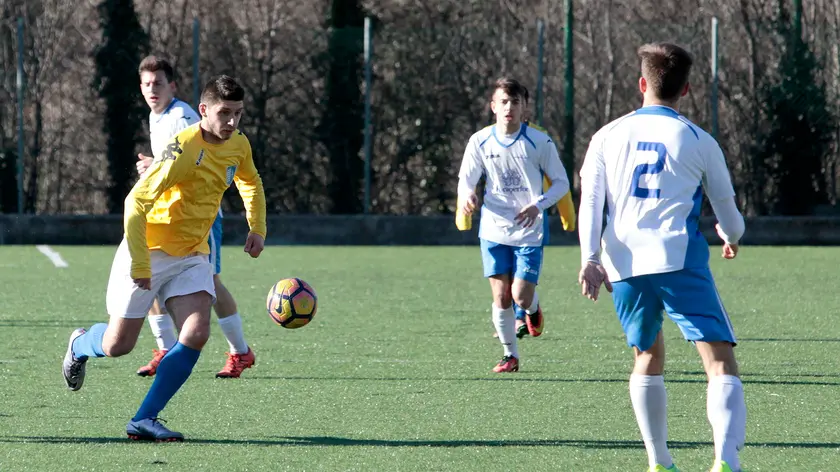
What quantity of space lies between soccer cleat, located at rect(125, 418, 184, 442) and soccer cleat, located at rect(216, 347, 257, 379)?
1.85 meters

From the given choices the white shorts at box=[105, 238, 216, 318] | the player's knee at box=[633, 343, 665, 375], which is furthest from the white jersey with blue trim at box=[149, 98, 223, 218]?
the player's knee at box=[633, 343, 665, 375]

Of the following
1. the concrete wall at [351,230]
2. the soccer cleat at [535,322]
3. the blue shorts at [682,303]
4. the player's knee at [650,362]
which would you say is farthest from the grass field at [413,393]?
the concrete wall at [351,230]

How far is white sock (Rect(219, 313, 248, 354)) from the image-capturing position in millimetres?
7645

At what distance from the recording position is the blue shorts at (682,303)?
4.79 meters

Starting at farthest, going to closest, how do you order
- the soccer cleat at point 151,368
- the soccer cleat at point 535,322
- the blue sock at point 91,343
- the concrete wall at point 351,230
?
the concrete wall at point 351,230, the soccer cleat at point 535,322, the soccer cleat at point 151,368, the blue sock at point 91,343

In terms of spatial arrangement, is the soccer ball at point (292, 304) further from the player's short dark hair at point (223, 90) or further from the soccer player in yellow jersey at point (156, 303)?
the player's short dark hair at point (223, 90)

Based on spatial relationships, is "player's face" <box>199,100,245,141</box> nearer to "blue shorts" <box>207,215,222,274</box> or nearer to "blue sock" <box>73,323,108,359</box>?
"blue sock" <box>73,323,108,359</box>

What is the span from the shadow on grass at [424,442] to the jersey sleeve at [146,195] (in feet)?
2.47

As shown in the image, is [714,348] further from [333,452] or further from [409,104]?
[409,104]

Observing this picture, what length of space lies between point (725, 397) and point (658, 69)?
113 centimetres

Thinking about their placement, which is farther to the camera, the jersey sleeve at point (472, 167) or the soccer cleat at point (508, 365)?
the jersey sleeve at point (472, 167)

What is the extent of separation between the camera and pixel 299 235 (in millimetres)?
20109

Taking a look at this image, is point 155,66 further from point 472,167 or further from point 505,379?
point 505,379

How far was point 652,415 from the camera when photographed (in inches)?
193
